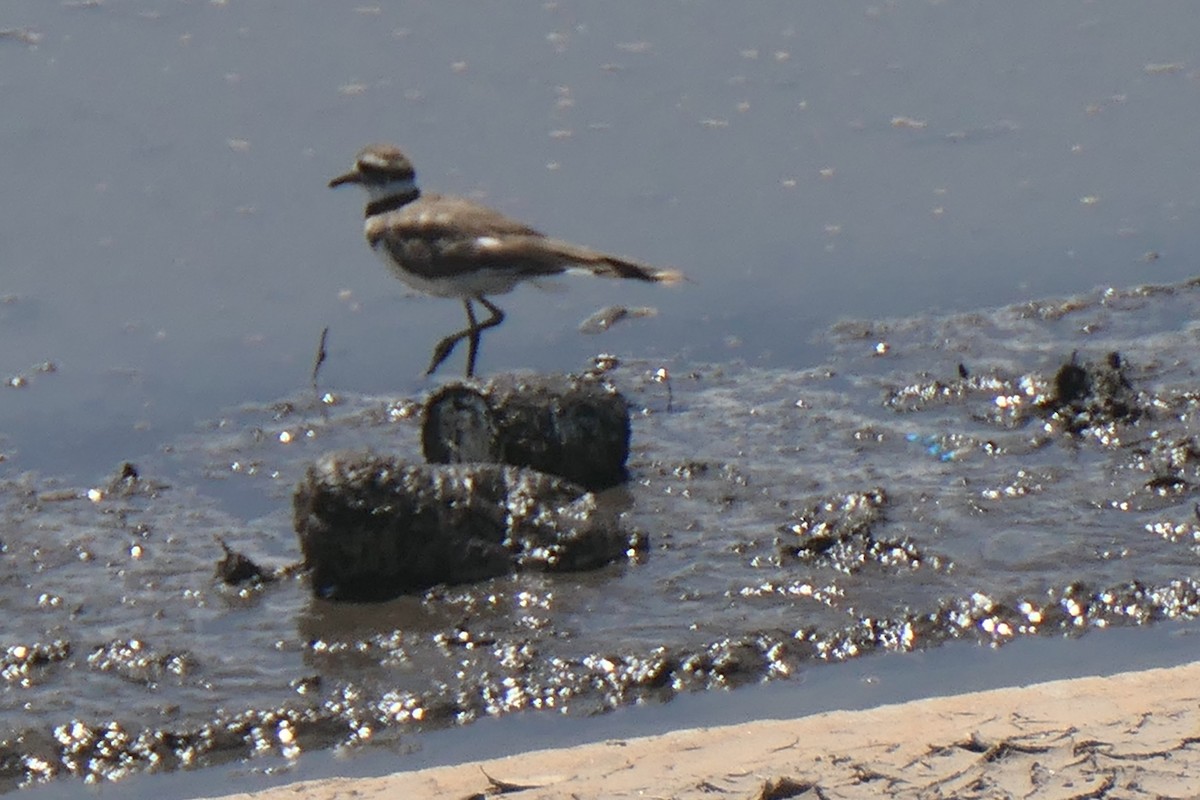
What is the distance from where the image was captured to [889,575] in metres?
7.05

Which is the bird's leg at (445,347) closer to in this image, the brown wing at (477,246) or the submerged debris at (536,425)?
the brown wing at (477,246)

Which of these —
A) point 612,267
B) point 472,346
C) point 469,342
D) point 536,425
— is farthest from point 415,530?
point 469,342

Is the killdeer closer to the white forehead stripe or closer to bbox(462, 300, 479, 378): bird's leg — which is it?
bbox(462, 300, 479, 378): bird's leg

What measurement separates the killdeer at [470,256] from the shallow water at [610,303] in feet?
1.26

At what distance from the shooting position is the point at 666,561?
7344 mm

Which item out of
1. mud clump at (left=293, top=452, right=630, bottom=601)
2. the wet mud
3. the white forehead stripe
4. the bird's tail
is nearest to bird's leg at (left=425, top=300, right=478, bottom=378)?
the wet mud

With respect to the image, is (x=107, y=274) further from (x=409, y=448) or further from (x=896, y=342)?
(x=896, y=342)

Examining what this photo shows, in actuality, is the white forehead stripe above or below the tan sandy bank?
above

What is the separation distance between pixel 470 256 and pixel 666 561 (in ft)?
8.07

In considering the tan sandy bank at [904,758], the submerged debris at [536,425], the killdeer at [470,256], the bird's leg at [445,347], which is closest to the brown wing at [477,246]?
the killdeer at [470,256]

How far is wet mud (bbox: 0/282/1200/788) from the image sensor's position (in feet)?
20.7

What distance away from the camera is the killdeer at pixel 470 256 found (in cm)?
899

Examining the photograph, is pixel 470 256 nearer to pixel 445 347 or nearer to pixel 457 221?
pixel 457 221

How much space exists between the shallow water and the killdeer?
38cm
